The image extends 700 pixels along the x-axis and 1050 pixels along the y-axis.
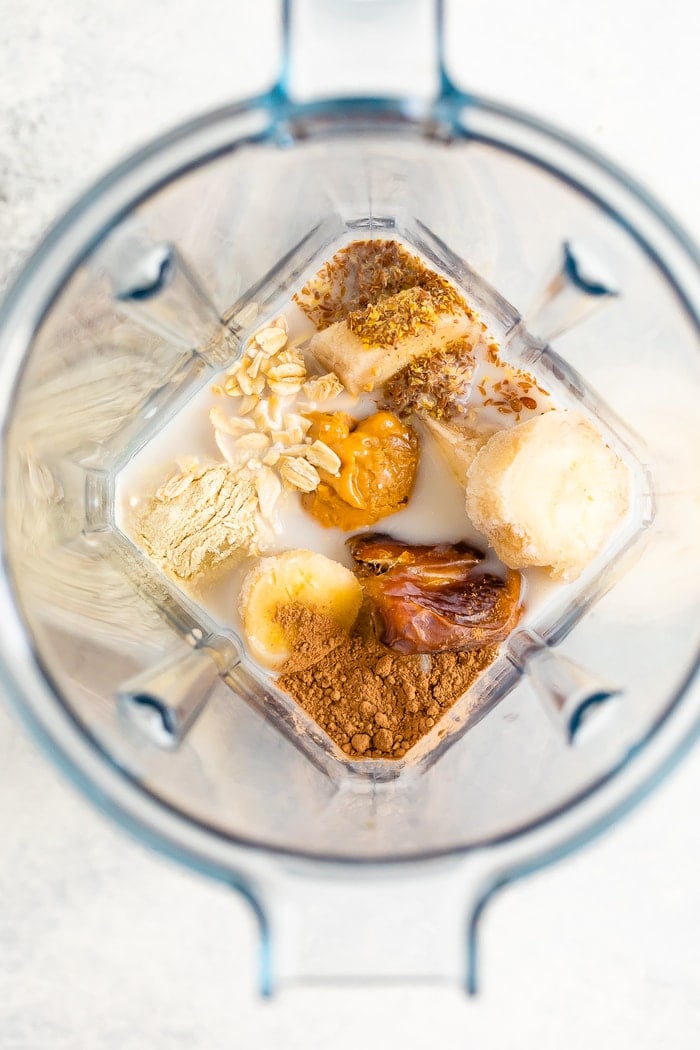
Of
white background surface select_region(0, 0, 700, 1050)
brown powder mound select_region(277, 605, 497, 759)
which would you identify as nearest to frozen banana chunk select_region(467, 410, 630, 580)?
brown powder mound select_region(277, 605, 497, 759)

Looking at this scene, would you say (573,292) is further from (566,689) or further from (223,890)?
(223,890)

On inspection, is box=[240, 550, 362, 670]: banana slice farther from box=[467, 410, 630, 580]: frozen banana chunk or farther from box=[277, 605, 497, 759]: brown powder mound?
box=[467, 410, 630, 580]: frozen banana chunk

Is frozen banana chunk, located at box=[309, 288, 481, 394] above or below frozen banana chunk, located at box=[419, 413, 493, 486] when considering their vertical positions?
above

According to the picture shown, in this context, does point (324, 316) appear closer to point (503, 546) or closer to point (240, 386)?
point (240, 386)

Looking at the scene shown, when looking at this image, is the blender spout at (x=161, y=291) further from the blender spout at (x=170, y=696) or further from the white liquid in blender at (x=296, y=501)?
the blender spout at (x=170, y=696)

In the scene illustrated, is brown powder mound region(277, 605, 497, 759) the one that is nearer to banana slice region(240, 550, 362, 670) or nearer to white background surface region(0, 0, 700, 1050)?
banana slice region(240, 550, 362, 670)

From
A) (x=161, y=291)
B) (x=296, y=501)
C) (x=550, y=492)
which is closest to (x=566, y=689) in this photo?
(x=550, y=492)

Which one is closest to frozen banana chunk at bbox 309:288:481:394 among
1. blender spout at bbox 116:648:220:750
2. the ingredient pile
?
the ingredient pile

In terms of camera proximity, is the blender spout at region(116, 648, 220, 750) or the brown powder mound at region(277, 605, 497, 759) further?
the brown powder mound at region(277, 605, 497, 759)
